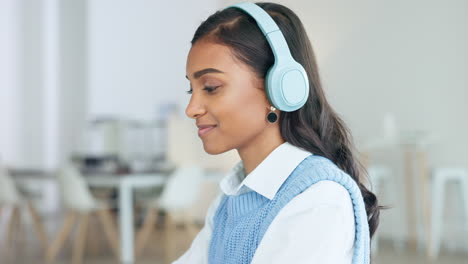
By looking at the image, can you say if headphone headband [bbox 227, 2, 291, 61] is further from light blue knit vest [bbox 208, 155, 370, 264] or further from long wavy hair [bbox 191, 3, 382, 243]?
light blue knit vest [bbox 208, 155, 370, 264]

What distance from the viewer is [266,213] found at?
93cm

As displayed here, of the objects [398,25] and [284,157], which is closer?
[284,157]

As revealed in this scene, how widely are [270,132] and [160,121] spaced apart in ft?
21.4

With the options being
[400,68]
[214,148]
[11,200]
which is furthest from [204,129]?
[400,68]

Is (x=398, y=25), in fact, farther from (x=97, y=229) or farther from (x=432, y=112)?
(x=97, y=229)

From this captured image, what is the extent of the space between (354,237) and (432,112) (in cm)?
480

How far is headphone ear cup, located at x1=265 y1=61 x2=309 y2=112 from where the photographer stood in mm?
920

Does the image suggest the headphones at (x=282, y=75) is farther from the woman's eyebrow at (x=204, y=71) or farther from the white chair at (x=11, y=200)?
the white chair at (x=11, y=200)

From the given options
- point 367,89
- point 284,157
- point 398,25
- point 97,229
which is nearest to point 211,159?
point 97,229

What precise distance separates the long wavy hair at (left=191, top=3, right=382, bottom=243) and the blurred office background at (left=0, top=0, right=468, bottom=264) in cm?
169

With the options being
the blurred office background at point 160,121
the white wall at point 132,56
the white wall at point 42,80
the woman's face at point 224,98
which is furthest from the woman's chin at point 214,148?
the white wall at point 42,80

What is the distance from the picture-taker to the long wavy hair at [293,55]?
96 centimetres

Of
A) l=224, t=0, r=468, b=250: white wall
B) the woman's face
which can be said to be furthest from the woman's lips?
l=224, t=0, r=468, b=250: white wall

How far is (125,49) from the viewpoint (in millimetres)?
7965
